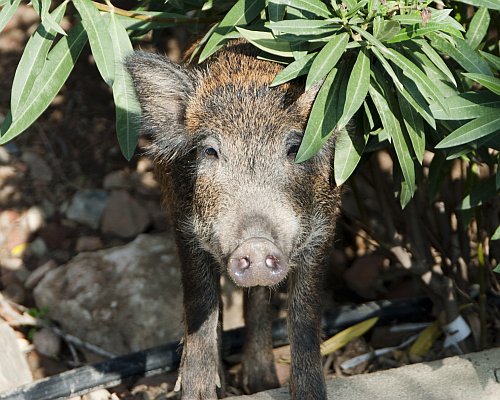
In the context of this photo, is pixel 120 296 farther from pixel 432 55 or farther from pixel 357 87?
pixel 432 55

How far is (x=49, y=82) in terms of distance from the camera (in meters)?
3.93

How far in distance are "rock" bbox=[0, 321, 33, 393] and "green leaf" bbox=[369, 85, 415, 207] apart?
2.33 meters

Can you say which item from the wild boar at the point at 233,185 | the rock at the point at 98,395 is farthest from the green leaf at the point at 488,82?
the rock at the point at 98,395

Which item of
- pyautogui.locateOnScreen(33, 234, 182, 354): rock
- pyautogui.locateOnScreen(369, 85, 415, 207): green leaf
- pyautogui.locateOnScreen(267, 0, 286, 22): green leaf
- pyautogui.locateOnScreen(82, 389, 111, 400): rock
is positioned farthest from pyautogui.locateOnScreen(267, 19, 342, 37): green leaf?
pyautogui.locateOnScreen(82, 389, 111, 400): rock

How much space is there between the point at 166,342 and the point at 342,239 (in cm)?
146

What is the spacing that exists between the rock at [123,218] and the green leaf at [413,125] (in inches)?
112

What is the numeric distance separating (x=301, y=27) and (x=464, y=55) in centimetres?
78

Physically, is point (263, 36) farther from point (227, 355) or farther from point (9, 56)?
point (9, 56)

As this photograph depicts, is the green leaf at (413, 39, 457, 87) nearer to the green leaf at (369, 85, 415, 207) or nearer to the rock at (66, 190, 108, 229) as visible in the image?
the green leaf at (369, 85, 415, 207)

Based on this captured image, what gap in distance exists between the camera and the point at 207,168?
13.3ft

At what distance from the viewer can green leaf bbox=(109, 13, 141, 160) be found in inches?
158

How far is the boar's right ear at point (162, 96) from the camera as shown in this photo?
4.14m

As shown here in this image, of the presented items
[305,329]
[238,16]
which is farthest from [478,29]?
[305,329]

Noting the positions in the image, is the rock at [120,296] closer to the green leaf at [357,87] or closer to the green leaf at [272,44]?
the green leaf at [272,44]
